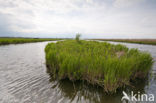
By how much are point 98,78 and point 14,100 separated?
11.6 feet

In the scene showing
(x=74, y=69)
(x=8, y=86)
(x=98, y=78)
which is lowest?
(x=8, y=86)

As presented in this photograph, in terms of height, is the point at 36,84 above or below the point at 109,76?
below

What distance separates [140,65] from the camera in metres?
4.48

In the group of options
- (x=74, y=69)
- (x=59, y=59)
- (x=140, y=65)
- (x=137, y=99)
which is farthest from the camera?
(x=59, y=59)

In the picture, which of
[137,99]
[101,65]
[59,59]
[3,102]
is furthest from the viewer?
[59,59]

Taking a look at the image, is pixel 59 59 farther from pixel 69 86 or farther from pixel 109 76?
pixel 109 76

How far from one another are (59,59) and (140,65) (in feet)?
15.4

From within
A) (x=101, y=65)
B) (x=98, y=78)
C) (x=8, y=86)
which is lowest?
(x=8, y=86)

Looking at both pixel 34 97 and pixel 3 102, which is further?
pixel 34 97

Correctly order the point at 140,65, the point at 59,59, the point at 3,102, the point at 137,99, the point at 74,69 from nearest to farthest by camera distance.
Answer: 1. the point at 3,102
2. the point at 137,99
3. the point at 74,69
4. the point at 140,65
5. the point at 59,59

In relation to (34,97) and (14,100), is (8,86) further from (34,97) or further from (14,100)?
(34,97)

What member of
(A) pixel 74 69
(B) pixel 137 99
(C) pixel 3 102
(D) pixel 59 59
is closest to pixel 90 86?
(A) pixel 74 69

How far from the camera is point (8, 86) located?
3.87 meters

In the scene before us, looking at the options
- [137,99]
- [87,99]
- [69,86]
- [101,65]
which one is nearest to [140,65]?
[137,99]
